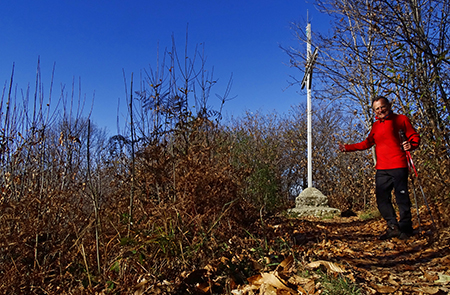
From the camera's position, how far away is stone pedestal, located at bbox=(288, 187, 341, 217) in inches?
328

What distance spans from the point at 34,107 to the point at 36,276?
89.6 inches

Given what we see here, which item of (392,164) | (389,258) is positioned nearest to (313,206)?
(392,164)

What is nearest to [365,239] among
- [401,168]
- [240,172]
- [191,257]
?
[401,168]

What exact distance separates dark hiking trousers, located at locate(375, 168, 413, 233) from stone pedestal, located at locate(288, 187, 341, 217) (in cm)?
416

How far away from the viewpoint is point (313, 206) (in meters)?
8.73

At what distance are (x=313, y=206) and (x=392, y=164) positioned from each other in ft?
16.1

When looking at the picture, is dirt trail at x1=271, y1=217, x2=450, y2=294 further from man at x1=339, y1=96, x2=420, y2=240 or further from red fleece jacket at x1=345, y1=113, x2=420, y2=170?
red fleece jacket at x1=345, y1=113, x2=420, y2=170

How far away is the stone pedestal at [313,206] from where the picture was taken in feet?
27.3

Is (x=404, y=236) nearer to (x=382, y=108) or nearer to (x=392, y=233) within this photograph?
(x=392, y=233)

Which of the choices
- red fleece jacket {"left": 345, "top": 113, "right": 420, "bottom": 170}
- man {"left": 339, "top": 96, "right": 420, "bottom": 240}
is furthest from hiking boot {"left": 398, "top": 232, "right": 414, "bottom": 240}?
red fleece jacket {"left": 345, "top": 113, "right": 420, "bottom": 170}

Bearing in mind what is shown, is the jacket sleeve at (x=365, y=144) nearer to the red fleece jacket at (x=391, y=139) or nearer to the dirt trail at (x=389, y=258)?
the red fleece jacket at (x=391, y=139)

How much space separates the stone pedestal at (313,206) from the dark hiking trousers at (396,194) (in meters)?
4.16

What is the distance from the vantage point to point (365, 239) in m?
4.39

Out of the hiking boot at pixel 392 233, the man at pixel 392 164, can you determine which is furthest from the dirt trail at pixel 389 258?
the man at pixel 392 164
